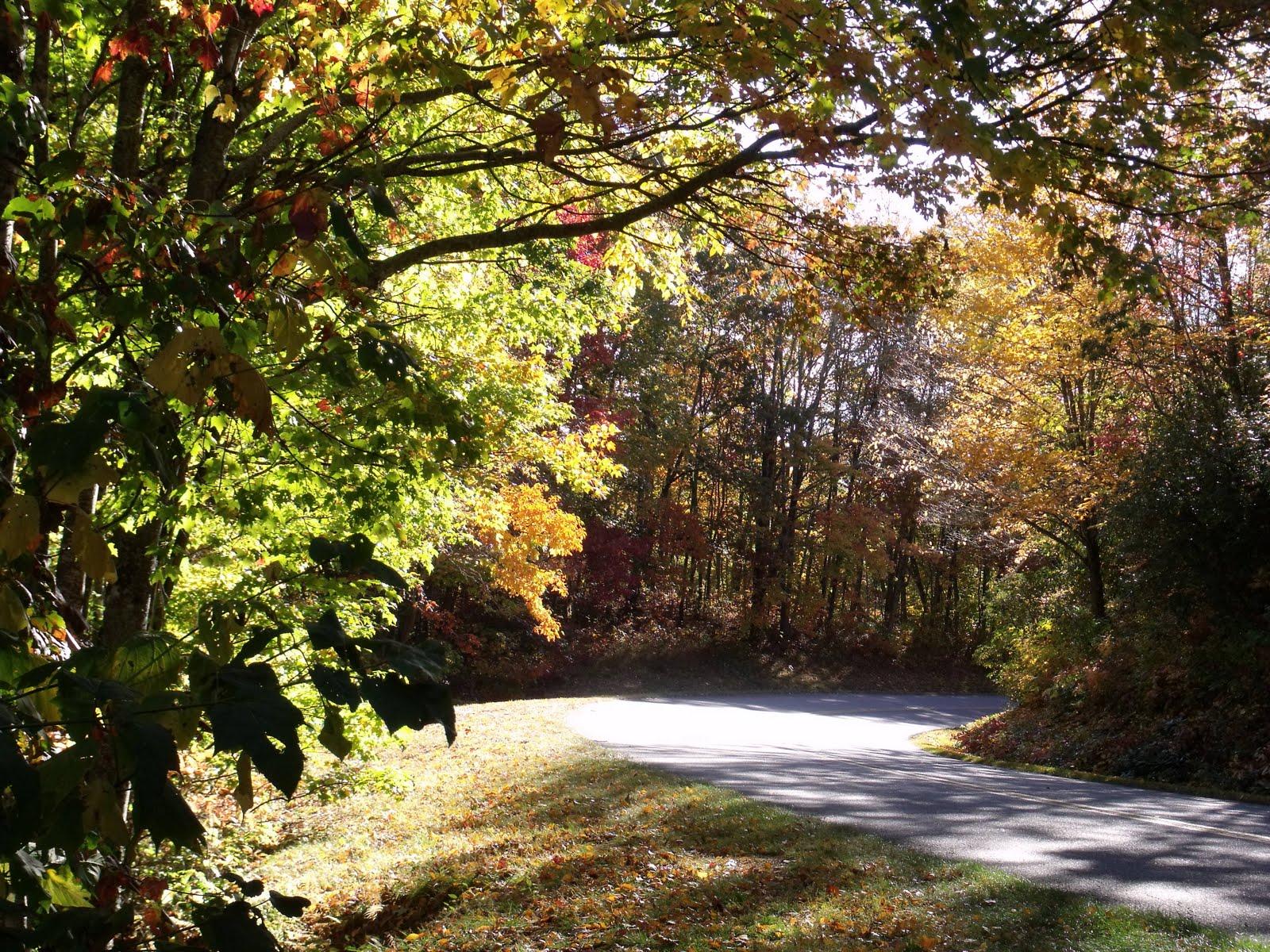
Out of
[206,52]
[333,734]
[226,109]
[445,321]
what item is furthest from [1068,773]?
[333,734]

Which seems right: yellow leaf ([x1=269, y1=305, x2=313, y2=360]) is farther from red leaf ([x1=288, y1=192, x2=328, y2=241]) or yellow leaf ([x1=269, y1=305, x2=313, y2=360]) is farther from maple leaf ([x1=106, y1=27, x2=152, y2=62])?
maple leaf ([x1=106, y1=27, x2=152, y2=62])

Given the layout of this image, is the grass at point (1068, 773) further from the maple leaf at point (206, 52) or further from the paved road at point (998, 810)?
the maple leaf at point (206, 52)

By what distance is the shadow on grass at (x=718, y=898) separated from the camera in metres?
5.92

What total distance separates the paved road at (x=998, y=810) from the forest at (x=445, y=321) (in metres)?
1.98

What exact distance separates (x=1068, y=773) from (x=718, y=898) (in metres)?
9.91

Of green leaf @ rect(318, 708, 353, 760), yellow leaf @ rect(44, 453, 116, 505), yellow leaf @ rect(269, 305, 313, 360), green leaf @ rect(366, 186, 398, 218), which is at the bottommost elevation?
green leaf @ rect(318, 708, 353, 760)

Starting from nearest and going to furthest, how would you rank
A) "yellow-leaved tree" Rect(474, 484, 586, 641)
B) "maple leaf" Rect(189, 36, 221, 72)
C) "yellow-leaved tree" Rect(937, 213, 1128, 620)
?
"maple leaf" Rect(189, 36, 221, 72)
"yellow-leaved tree" Rect(937, 213, 1128, 620)
"yellow-leaved tree" Rect(474, 484, 586, 641)

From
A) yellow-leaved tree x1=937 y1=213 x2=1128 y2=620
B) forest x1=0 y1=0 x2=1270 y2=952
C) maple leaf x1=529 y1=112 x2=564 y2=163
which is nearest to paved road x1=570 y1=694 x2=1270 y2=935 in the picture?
forest x1=0 y1=0 x2=1270 y2=952

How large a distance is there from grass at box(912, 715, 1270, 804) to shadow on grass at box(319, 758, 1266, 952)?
6.63 m

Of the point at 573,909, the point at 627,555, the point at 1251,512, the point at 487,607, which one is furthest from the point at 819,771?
the point at 627,555

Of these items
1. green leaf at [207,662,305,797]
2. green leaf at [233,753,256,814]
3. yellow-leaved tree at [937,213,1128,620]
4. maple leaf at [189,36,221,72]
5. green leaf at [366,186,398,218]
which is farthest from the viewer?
yellow-leaved tree at [937,213,1128,620]

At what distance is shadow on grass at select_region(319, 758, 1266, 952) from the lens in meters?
5.92

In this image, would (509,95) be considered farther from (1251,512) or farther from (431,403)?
(1251,512)

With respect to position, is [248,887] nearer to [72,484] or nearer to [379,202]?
[72,484]
